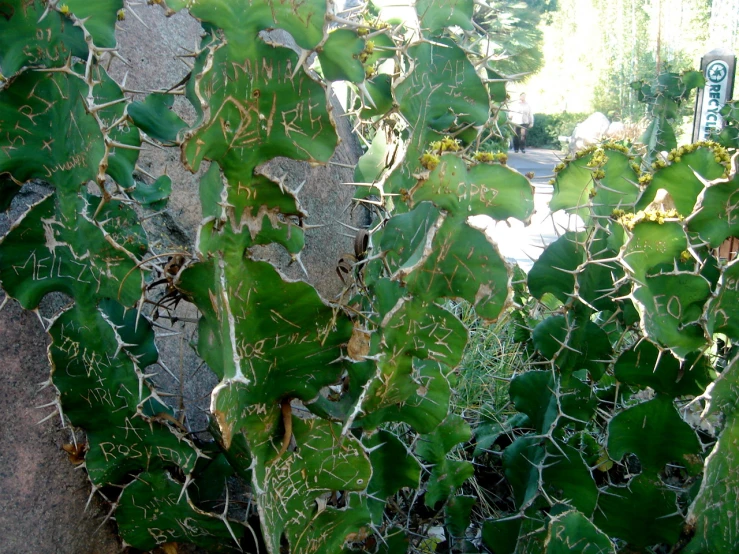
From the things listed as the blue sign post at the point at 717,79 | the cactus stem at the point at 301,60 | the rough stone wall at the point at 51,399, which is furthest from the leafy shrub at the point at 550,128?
the cactus stem at the point at 301,60

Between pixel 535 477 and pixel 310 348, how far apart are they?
731 mm

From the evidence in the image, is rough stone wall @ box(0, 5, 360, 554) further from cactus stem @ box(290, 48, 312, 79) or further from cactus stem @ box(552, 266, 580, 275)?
cactus stem @ box(552, 266, 580, 275)

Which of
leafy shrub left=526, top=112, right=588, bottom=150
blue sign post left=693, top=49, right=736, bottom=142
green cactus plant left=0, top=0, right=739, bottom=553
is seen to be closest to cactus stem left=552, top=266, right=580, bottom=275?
green cactus plant left=0, top=0, right=739, bottom=553

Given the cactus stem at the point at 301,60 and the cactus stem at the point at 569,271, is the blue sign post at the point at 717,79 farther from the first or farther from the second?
the cactus stem at the point at 301,60

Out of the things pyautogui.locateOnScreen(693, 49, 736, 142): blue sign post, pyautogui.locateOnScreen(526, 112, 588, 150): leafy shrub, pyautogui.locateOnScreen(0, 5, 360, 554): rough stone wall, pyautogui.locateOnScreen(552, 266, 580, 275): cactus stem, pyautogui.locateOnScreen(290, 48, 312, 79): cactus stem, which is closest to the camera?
pyautogui.locateOnScreen(290, 48, 312, 79): cactus stem

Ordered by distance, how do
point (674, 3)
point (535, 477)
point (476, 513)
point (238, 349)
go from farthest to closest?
1. point (674, 3)
2. point (476, 513)
3. point (535, 477)
4. point (238, 349)

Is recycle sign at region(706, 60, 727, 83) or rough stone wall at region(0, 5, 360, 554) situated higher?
rough stone wall at region(0, 5, 360, 554)

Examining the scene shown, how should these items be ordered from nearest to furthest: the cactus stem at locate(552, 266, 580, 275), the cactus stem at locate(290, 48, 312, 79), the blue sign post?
the cactus stem at locate(290, 48, 312, 79)
the cactus stem at locate(552, 266, 580, 275)
the blue sign post

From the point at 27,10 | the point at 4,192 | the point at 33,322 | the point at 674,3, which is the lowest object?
the point at 674,3

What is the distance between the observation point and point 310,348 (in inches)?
50.1

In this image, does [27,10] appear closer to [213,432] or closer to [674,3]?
[213,432]

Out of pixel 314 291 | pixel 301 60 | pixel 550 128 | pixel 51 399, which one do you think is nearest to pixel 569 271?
pixel 314 291

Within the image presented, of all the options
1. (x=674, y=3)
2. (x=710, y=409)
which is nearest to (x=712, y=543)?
(x=710, y=409)

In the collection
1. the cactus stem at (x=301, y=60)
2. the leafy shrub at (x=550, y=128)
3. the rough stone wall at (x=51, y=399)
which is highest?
the cactus stem at (x=301, y=60)
